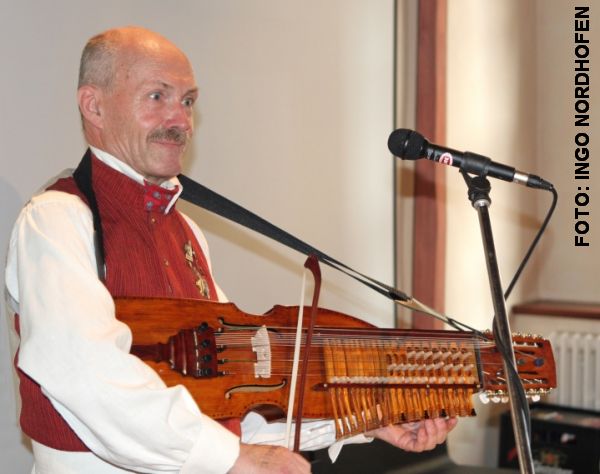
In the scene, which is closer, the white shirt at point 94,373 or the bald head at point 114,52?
the white shirt at point 94,373

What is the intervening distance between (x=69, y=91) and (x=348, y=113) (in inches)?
64.1

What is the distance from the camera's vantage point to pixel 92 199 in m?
1.92

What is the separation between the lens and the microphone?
192cm

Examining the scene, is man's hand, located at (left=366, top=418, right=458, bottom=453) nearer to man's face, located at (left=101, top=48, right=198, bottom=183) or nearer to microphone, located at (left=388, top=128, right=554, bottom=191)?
microphone, located at (left=388, top=128, right=554, bottom=191)

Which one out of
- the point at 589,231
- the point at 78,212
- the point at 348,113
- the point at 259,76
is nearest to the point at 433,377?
the point at 78,212

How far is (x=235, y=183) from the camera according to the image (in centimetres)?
336

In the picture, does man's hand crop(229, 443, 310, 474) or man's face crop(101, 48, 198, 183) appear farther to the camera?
man's face crop(101, 48, 198, 183)

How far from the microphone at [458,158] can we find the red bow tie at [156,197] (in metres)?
0.56

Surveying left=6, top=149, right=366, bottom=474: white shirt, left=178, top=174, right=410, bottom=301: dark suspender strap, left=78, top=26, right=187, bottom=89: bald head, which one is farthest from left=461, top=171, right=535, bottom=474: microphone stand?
left=78, top=26, right=187, bottom=89: bald head

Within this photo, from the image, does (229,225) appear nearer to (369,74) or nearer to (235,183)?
(235,183)

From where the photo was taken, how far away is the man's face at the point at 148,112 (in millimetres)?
2012

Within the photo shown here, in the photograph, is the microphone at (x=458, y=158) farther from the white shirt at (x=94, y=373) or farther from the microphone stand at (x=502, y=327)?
the white shirt at (x=94, y=373)

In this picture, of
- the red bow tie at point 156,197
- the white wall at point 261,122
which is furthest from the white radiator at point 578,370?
the red bow tie at point 156,197

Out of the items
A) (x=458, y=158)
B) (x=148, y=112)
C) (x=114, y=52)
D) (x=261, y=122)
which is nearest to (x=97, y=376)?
(x=148, y=112)
